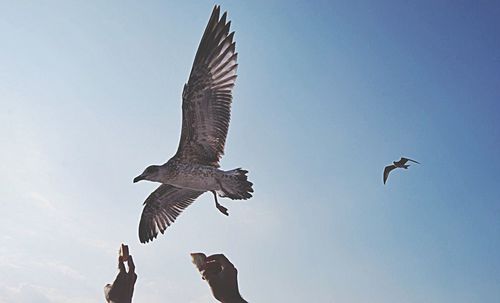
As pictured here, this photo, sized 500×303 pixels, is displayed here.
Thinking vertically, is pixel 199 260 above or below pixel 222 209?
below

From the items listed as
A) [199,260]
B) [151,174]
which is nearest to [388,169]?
[151,174]

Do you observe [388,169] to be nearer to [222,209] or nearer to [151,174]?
[222,209]

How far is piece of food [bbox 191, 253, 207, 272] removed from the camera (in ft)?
9.83

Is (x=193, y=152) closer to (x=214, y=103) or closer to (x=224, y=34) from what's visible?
(x=214, y=103)

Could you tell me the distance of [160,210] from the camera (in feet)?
39.1

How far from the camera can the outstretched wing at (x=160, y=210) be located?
1170 cm

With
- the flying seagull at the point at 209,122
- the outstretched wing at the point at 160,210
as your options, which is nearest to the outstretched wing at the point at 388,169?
the flying seagull at the point at 209,122

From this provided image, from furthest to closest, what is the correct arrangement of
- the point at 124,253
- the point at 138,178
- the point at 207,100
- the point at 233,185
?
the point at 207,100 < the point at 233,185 < the point at 138,178 < the point at 124,253

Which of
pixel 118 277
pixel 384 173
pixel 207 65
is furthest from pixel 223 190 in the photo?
pixel 118 277

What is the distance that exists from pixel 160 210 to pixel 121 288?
8991mm

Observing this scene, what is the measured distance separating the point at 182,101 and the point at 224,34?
1513 millimetres

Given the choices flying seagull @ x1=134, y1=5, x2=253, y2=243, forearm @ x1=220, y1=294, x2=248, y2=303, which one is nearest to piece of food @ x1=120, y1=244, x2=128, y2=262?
forearm @ x1=220, y1=294, x2=248, y2=303

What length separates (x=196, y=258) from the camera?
3.00m

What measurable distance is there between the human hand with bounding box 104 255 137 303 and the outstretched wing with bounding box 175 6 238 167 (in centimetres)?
687
